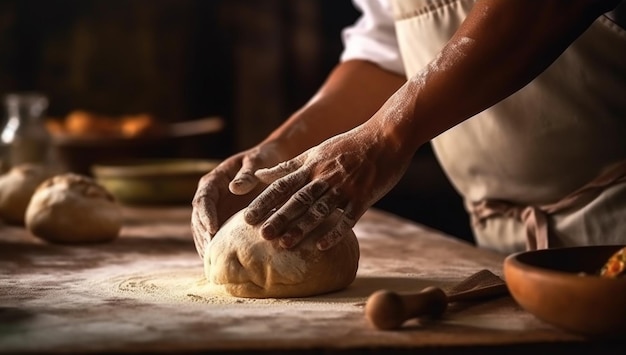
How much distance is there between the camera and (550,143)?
1.90 m

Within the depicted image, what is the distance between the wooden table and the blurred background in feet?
9.87

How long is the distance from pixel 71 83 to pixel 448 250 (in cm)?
367

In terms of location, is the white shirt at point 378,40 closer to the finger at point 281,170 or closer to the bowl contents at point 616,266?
the finger at point 281,170

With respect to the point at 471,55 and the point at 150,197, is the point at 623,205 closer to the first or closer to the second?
the point at 471,55

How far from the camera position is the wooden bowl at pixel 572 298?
1.11 metres

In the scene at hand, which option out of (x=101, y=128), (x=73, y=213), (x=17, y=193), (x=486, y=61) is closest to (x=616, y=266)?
(x=486, y=61)

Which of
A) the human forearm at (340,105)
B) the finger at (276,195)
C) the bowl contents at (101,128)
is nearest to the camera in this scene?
the finger at (276,195)

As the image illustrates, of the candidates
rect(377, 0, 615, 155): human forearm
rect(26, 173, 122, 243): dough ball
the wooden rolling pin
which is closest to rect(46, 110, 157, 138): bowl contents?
rect(26, 173, 122, 243): dough ball

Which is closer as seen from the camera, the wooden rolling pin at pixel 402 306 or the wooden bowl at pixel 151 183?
the wooden rolling pin at pixel 402 306

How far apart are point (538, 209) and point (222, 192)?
0.72m

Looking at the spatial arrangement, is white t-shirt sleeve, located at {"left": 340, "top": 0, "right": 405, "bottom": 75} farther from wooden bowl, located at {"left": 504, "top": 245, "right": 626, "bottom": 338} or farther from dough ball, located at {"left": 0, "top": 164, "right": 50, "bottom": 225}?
wooden bowl, located at {"left": 504, "top": 245, "right": 626, "bottom": 338}

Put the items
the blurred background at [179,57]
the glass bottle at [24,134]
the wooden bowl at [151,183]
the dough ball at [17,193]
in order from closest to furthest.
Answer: the dough ball at [17,193] → the wooden bowl at [151,183] → the glass bottle at [24,134] → the blurred background at [179,57]

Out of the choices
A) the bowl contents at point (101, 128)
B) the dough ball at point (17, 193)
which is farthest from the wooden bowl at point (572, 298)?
the bowl contents at point (101, 128)

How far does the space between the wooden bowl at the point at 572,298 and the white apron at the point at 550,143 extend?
28.0 inches
